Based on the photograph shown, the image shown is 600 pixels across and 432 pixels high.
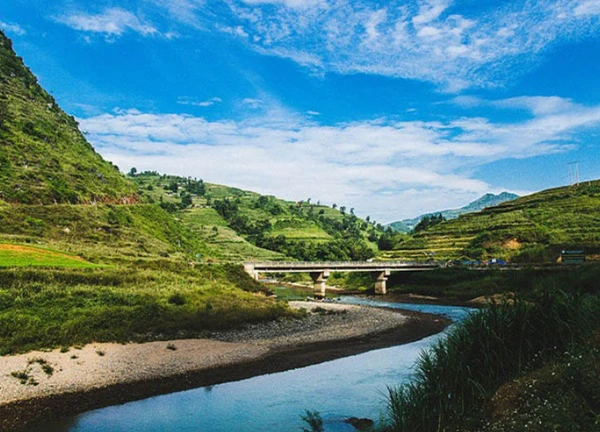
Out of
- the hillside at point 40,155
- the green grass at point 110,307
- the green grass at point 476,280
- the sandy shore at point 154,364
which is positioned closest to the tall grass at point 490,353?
the sandy shore at point 154,364

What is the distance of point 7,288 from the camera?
3934 cm

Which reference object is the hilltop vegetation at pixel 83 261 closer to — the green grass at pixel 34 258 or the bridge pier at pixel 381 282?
the green grass at pixel 34 258

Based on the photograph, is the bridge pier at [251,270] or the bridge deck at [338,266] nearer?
the bridge pier at [251,270]

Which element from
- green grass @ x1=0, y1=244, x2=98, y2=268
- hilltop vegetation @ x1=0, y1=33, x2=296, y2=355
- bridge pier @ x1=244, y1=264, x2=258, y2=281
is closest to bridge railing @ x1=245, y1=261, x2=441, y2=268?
bridge pier @ x1=244, y1=264, x2=258, y2=281

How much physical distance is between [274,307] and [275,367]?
20.5 meters

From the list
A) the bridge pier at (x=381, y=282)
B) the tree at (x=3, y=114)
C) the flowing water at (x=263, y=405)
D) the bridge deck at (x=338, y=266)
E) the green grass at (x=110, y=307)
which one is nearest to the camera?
the flowing water at (x=263, y=405)

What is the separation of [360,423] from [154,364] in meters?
15.0

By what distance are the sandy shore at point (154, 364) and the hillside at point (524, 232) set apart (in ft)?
210

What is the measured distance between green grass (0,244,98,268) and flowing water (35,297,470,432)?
3027 cm

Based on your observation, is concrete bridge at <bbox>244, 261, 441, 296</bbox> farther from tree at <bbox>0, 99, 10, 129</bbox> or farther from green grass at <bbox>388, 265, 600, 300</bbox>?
tree at <bbox>0, 99, 10, 129</bbox>

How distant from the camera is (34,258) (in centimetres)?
4969

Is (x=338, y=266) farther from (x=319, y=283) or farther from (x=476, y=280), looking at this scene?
(x=476, y=280)

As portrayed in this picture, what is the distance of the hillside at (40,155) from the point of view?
8594cm

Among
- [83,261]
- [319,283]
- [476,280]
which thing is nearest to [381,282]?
[319,283]
